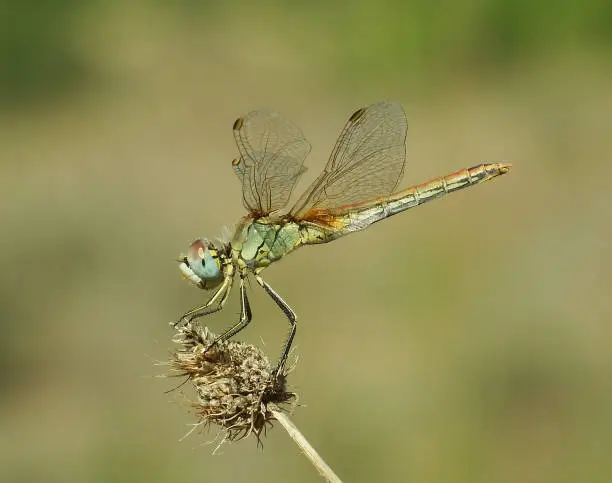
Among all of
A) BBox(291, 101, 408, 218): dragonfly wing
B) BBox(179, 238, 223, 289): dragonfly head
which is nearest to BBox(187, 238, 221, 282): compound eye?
BBox(179, 238, 223, 289): dragonfly head

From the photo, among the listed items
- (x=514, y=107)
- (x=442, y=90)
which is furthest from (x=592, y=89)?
(x=442, y=90)

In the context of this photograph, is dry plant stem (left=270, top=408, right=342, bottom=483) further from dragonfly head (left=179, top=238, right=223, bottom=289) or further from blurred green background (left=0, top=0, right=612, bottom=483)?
blurred green background (left=0, top=0, right=612, bottom=483)

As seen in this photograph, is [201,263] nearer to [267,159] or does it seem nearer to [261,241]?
[261,241]

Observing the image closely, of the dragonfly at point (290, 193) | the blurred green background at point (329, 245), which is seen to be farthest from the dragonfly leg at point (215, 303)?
the blurred green background at point (329, 245)

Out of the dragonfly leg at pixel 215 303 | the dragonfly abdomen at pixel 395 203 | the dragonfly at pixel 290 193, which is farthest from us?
the dragonfly abdomen at pixel 395 203

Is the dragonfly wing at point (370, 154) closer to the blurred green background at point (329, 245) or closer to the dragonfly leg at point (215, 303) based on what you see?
the dragonfly leg at point (215, 303)

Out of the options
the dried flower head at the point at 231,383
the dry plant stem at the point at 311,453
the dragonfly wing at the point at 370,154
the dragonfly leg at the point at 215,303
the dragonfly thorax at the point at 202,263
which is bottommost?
the dry plant stem at the point at 311,453

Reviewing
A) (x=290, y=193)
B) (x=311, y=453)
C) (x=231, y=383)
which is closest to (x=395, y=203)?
(x=290, y=193)

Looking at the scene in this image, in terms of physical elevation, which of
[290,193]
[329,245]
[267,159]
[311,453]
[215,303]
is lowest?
[311,453]
